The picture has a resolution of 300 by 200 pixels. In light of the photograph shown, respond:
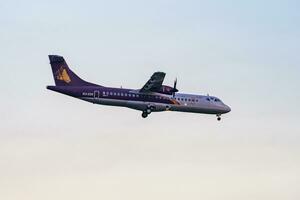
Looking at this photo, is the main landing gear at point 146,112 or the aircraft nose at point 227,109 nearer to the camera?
the main landing gear at point 146,112

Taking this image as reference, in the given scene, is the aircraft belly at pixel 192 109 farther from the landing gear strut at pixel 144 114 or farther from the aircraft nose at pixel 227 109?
the landing gear strut at pixel 144 114

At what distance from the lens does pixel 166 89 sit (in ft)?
534

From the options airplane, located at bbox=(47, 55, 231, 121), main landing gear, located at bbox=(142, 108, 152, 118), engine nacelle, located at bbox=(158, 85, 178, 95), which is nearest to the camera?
airplane, located at bbox=(47, 55, 231, 121)

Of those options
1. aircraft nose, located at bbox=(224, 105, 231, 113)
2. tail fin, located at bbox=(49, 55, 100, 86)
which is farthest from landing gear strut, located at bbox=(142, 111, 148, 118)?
aircraft nose, located at bbox=(224, 105, 231, 113)

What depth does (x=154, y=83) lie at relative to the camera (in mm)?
160375

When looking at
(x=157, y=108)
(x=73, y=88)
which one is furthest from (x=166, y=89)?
(x=73, y=88)

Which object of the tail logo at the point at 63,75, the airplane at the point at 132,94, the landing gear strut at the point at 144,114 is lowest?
the landing gear strut at the point at 144,114

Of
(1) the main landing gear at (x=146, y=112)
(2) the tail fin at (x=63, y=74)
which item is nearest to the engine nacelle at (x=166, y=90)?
(1) the main landing gear at (x=146, y=112)

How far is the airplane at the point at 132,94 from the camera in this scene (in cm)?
15850

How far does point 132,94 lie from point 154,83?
3568 millimetres

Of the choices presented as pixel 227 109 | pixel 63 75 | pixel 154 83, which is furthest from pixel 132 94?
pixel 227 109

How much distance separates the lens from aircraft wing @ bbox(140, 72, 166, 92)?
15918 cm

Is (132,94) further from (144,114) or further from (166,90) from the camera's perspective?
(166,90)

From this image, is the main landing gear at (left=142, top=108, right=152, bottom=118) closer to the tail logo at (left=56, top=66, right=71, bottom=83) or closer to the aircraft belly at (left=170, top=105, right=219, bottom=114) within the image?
the aircraft belly at (left=170, top=105, right=219, bottom=114)
